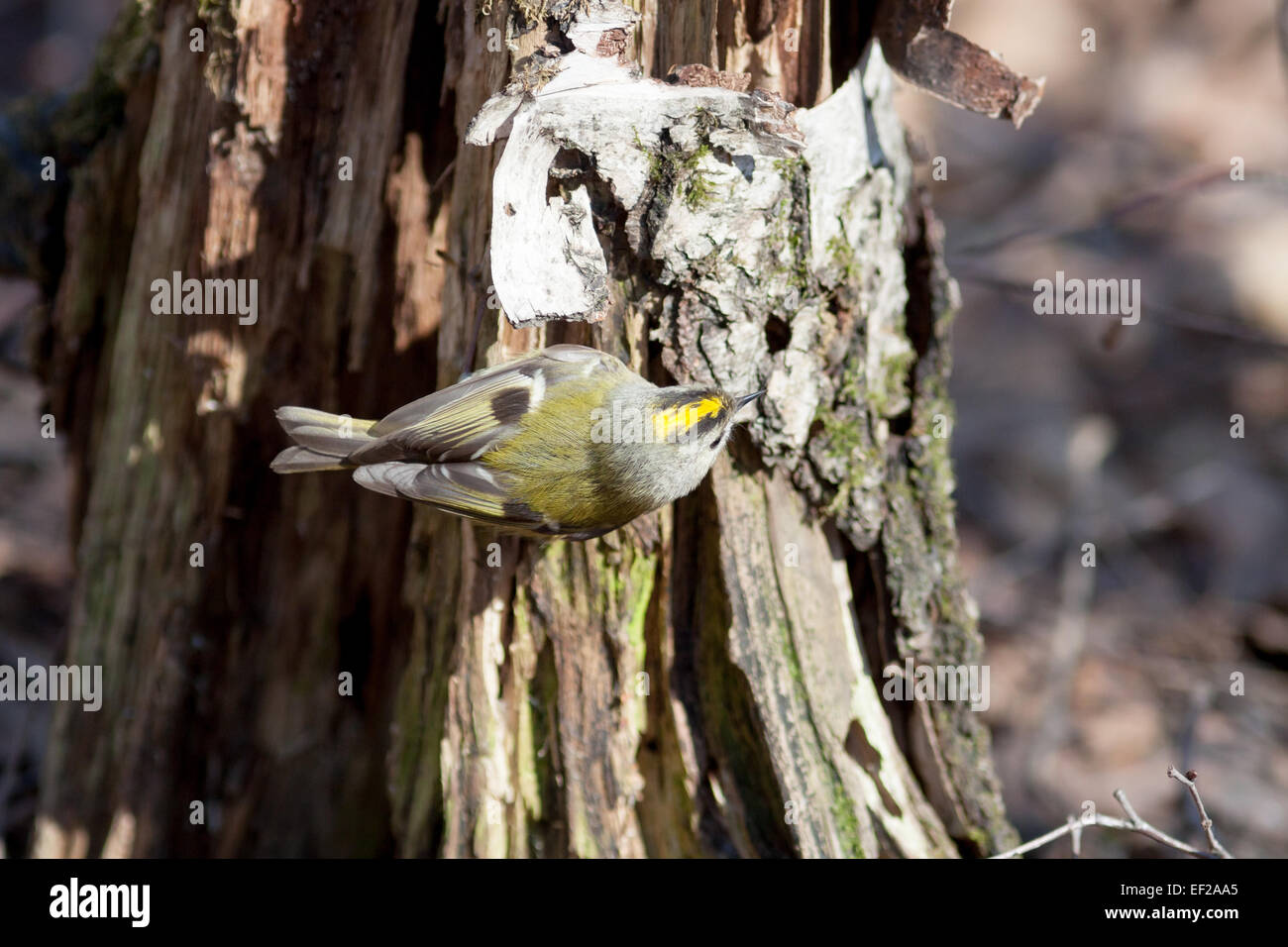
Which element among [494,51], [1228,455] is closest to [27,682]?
[494,51]

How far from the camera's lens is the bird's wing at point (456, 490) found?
2.55 metres

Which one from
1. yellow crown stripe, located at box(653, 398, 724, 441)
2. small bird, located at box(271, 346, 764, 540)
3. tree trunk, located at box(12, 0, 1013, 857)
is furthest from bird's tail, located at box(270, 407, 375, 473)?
yellow crown stripe, located at box(653, 398, 724, 441)

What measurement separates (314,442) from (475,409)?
473mm

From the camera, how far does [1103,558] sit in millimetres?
5594

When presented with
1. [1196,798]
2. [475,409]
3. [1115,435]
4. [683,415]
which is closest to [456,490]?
[475,409]

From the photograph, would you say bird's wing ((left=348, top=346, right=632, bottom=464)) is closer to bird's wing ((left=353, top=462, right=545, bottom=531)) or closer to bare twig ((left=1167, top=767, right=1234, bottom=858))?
bird's wing ((left=353, top=462, right=545, bottom=531))

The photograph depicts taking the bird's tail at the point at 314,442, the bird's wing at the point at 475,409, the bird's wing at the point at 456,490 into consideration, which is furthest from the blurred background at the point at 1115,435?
the bird's wing at the point at 456,490

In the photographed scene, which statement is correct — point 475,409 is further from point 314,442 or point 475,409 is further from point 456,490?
point 314,442

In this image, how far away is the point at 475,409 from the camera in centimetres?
265

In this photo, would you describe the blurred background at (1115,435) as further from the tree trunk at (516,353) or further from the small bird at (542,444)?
the small bird at (542,444)

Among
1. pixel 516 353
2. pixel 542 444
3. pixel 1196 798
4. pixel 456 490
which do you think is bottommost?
pixel 1196 798
